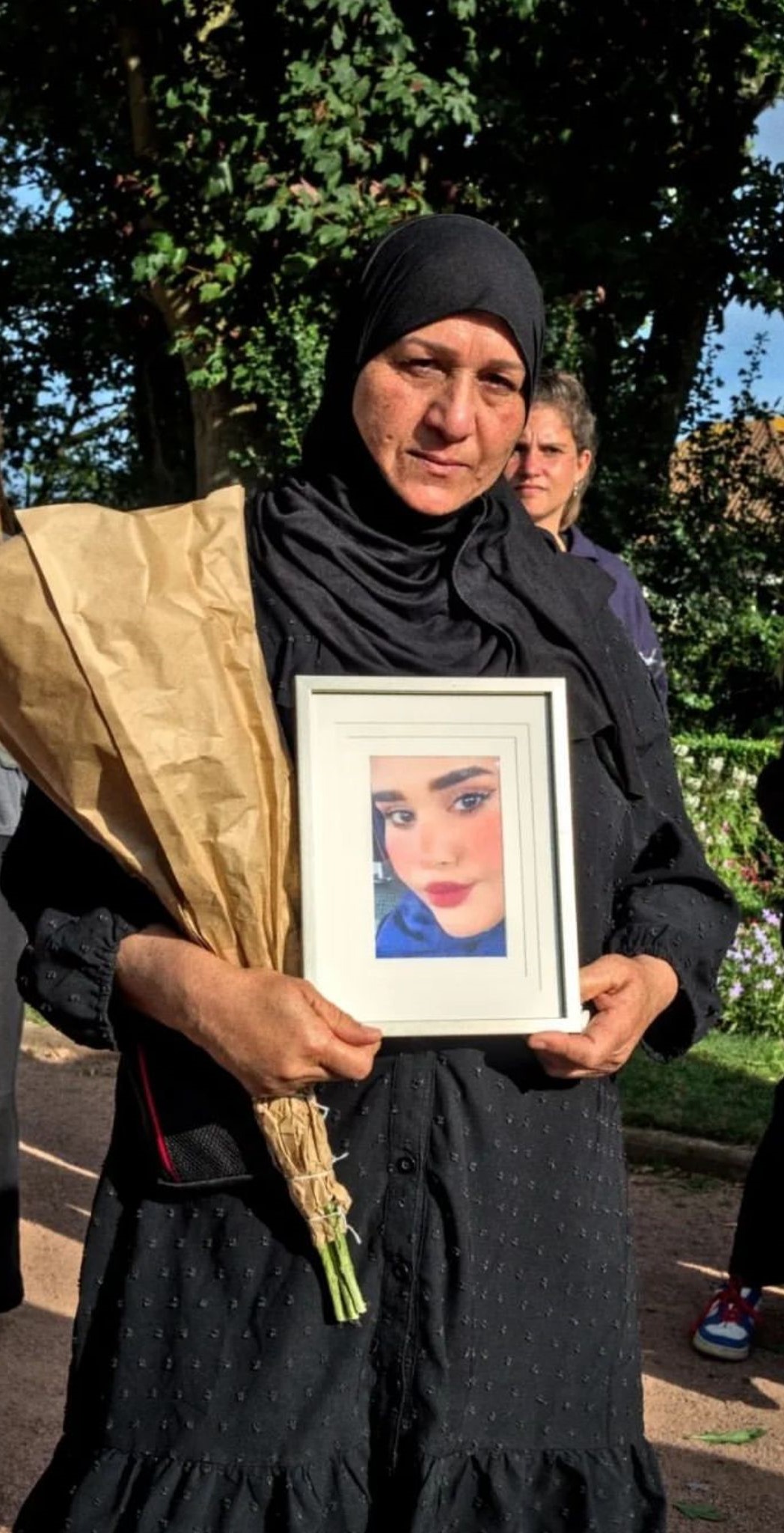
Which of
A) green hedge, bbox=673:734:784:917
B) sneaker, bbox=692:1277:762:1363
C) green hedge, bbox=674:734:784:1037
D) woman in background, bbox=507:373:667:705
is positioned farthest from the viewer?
green hedge, bbox=673:734:784:917

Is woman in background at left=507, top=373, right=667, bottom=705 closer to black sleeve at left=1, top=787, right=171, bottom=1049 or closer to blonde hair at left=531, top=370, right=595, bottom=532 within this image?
blonde hair at left=531, top=370, right=595, bottom=532

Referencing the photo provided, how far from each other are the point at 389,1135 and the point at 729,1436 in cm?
269

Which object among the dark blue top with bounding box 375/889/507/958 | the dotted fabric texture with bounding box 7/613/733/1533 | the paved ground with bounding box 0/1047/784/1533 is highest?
the dark blue top with bounding box 375/889/507/958

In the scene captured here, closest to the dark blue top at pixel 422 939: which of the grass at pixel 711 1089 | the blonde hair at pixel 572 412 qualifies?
the blonde hair at pixel 572 412

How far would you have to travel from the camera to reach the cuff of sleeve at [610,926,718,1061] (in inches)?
86.3

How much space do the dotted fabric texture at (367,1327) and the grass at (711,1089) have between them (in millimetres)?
4575

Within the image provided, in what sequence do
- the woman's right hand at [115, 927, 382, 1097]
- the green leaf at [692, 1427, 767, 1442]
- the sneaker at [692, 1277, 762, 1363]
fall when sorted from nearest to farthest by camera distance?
1. the woman's right hand at [115, 927, 382, 1097]
2. the green leaf at [692, 1427, 767, 1442]
3. the sneaker at [692, 1277, 762, 1363]

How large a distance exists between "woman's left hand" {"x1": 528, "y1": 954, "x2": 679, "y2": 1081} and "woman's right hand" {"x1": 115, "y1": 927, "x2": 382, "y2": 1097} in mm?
204

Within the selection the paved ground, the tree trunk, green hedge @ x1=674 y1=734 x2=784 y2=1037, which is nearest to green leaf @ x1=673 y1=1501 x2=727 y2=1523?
the paved ground

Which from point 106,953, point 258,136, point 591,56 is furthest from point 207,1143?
point 591,56

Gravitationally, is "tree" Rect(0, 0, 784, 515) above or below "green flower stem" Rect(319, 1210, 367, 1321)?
above

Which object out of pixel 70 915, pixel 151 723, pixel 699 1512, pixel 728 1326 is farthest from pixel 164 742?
pixel 728 1326

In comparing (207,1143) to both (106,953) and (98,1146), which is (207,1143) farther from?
(98,1146)

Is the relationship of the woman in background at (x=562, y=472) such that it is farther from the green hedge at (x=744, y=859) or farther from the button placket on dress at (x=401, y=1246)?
the button placket on dress at (x=401, y=1246)
